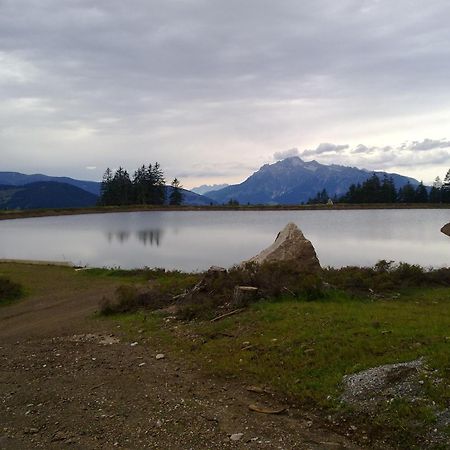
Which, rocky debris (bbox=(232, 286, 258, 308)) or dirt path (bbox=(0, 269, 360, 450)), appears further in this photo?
rocky debris (bbox=(232, 286, 258, 308))

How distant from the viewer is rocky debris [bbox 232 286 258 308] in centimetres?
1179

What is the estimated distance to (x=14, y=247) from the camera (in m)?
36.7

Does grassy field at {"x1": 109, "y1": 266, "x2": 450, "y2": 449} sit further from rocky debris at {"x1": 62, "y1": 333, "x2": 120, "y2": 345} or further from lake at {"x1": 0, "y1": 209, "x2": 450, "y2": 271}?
lake at {"x1": 0, "y1": 209, "x2": 450, "y2": 271}

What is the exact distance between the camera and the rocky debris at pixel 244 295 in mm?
11789

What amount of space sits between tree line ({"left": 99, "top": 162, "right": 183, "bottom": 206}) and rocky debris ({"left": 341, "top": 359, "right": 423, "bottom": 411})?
94213mm

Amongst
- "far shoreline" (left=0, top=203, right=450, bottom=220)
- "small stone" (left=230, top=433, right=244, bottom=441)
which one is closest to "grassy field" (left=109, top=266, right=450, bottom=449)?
"small stone" (left=230, top=433, right=244, bottom=441)

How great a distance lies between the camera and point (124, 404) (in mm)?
7160

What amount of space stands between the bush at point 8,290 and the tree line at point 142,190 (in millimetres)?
83148

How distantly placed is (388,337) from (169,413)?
3.97 m

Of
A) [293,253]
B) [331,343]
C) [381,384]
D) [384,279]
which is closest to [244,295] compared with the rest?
[331,343]

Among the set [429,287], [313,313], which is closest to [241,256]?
[429,287]

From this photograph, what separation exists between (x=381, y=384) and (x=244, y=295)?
224 inches

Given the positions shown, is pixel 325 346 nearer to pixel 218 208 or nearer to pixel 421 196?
pixel 218 208

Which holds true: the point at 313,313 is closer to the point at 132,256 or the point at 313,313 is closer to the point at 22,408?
the point at 22,408
